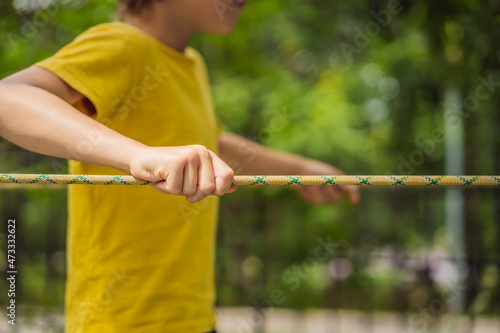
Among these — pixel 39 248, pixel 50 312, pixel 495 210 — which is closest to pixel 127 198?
pixel 50 312

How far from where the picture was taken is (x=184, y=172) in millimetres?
793

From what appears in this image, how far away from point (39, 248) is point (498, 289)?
3753mm

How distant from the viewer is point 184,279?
1.22m

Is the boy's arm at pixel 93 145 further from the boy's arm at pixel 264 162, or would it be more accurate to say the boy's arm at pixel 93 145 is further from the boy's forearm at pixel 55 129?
the boy's arm at pixel 264 162

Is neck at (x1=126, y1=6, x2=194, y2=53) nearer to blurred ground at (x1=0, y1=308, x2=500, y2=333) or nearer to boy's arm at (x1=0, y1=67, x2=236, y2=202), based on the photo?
boy's arm at (x1=0, y1=67, x2=236, y2=202)

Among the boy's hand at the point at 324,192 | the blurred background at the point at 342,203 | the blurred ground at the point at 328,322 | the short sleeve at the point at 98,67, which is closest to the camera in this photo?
the short sleeve at the point at 98,67

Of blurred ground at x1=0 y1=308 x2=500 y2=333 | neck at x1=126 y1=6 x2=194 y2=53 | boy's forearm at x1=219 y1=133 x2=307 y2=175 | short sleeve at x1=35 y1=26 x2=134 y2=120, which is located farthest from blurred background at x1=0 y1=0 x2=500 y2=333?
short sleeve at x1=35 y1=26 x2=134 y2=120

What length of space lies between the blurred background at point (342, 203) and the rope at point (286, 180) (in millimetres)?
1618

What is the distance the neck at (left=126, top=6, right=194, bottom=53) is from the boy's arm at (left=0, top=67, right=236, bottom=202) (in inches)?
16.9

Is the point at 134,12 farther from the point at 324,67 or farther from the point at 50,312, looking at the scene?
the point at 324,67

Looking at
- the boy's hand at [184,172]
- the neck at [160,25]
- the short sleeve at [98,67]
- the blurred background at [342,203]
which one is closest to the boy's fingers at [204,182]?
the boy's hand at [184,172]

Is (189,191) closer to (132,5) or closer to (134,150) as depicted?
(134,150)

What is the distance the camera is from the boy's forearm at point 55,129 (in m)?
0.87

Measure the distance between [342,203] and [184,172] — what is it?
4.29 m
